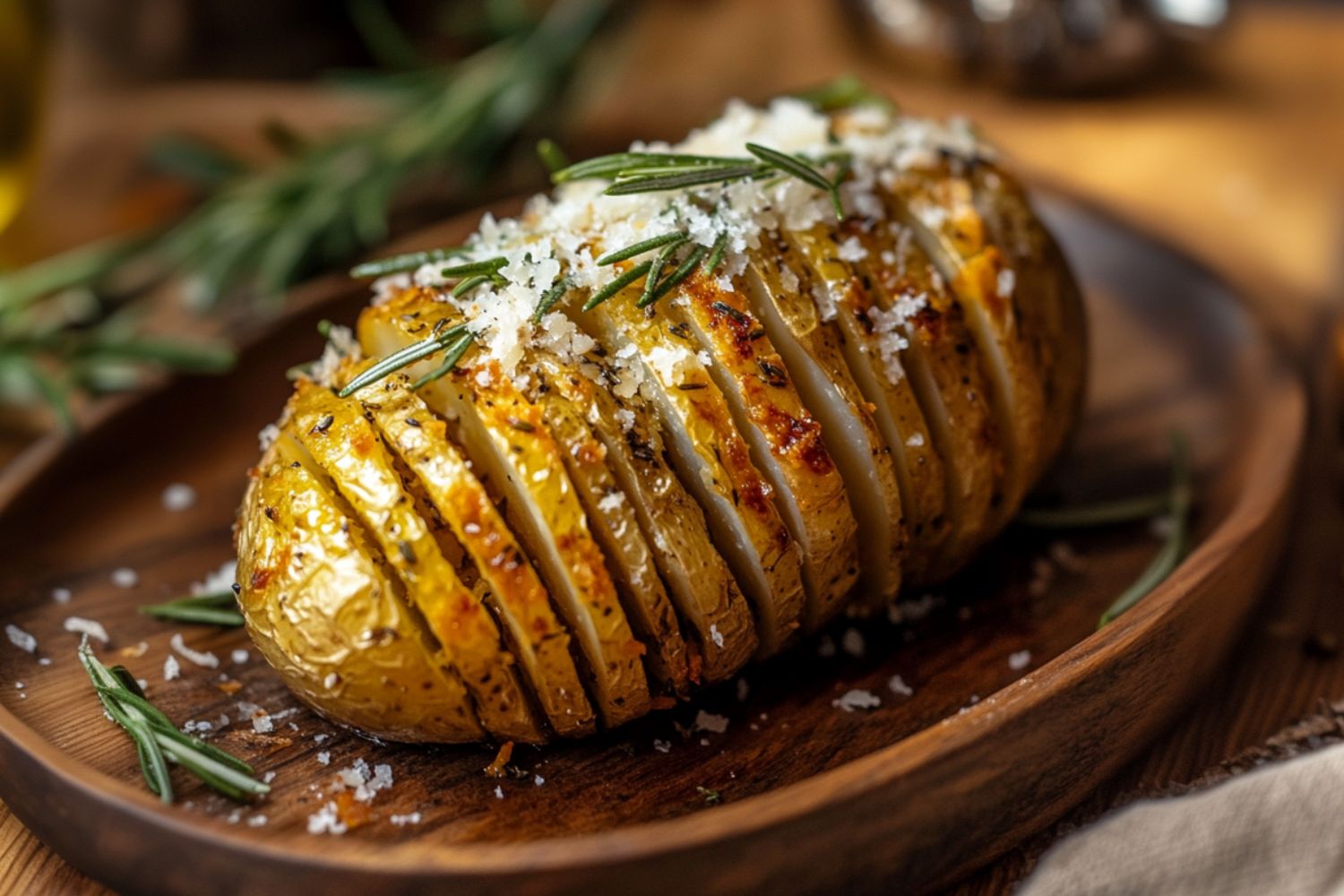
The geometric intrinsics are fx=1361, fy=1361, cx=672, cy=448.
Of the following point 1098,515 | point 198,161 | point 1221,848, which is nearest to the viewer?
point 1221,848

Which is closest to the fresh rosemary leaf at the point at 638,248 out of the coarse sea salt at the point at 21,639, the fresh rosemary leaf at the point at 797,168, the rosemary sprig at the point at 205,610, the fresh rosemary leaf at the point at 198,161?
the fresh rosemary leaf at the point at 797,168

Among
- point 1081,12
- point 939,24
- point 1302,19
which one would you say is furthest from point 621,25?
point 1302,19

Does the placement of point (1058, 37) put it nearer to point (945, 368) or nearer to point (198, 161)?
point (945, 368)

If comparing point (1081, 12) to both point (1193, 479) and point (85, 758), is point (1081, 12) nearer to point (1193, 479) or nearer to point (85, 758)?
point (1193, 479)

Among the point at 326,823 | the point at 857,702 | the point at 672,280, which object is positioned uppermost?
the point at 672,280

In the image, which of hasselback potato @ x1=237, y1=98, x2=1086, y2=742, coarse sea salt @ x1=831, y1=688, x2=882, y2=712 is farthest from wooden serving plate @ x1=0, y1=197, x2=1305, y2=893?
hasselback potato @ x1=237, y1=98, x2=1086, y2=742

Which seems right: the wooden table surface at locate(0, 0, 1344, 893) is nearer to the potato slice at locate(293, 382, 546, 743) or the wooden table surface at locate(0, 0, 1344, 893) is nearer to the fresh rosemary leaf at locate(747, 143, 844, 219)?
the fresh rosemary leaf at locate(747, 143, 844, 219)

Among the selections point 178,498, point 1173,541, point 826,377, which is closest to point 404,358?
point 826,377
